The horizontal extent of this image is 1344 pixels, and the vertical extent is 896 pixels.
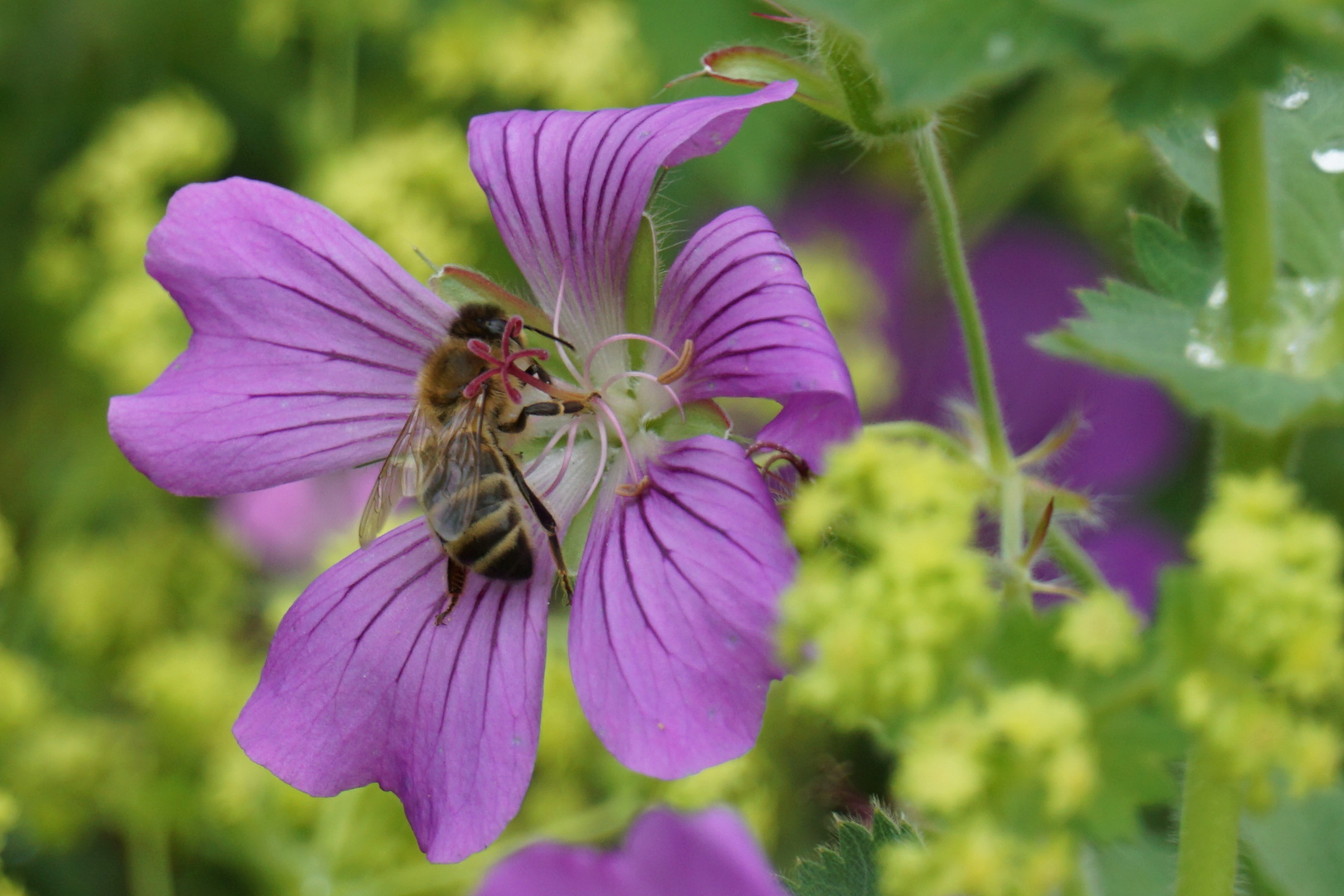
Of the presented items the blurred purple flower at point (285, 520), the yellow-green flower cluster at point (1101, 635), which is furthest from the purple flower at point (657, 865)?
the blurred purple flower at point (285, 520)

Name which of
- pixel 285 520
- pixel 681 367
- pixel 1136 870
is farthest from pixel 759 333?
pixel 285 520

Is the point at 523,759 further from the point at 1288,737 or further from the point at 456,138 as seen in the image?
the point at 456,138

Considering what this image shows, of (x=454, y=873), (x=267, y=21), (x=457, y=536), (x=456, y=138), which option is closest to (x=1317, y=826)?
(x=457, y=536)

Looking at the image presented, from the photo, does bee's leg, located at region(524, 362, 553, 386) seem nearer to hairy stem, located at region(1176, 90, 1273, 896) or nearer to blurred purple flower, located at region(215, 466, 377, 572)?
hairy stem, located at region(1176, 90, 1273, 896)

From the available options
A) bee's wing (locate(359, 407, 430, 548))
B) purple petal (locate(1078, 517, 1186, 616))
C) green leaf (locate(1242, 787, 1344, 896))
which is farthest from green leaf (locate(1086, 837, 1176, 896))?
purple petal (locate(1078, 517, 1186, 616))

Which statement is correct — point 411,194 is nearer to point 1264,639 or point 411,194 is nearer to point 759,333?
point 759,333
